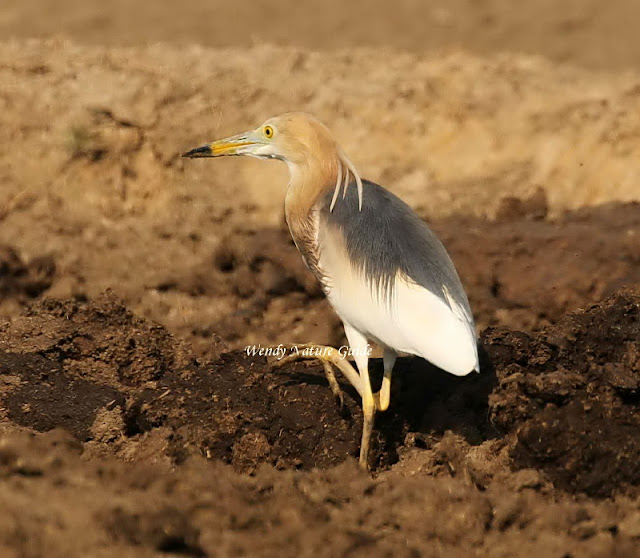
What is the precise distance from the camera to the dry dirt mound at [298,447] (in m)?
3.24

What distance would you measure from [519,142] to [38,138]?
394 centimetres

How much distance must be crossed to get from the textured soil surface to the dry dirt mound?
0.5 inches

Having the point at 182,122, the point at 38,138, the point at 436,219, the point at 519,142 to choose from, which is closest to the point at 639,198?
the point at 519,142

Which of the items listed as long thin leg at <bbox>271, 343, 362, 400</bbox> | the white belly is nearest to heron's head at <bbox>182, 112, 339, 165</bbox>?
the white belly

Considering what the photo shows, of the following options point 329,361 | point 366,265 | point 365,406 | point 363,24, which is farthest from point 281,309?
point 363,24

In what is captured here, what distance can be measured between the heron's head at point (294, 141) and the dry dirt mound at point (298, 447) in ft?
3.56

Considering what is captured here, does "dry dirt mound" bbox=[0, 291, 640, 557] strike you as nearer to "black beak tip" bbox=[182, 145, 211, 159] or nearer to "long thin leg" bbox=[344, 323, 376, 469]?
"long thin leg" bbox=[344, 323, 376, 469]

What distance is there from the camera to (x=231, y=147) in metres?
5.20

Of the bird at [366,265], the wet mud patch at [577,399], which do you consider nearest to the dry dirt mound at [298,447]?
the wet mud patch at [577,399]

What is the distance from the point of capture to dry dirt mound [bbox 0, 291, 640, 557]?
3242 mm

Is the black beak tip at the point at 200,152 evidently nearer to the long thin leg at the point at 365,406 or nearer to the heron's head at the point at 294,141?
the heron's head at the point at 294,141

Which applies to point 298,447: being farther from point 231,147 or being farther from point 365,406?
point 231,147

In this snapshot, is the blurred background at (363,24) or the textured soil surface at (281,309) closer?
the textured soil surface at (281,309)

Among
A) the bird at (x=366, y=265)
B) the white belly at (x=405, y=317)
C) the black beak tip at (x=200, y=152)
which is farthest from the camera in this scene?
the black beak tip at (x=200, y=152)
